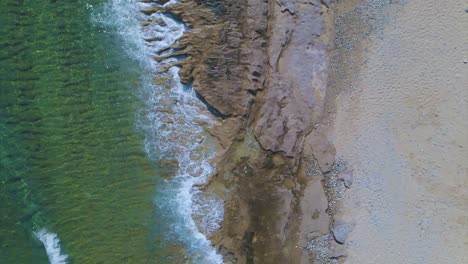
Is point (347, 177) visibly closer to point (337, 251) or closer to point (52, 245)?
point (337, 251)

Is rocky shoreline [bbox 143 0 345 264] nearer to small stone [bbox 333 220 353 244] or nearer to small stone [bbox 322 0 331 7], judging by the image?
small stone [bbox 322 0 331 7]

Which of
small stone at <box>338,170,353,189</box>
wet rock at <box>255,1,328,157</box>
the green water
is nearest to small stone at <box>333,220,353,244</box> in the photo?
small stone at <box>338,170,353,189</box>

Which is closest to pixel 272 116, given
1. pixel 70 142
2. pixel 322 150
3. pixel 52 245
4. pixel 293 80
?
pixel 293 80

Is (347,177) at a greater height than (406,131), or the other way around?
(406,131)

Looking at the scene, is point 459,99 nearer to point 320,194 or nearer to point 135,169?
point 320,194

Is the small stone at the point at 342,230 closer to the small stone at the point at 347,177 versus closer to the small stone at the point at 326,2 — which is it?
the small stone at the point at 347,177
